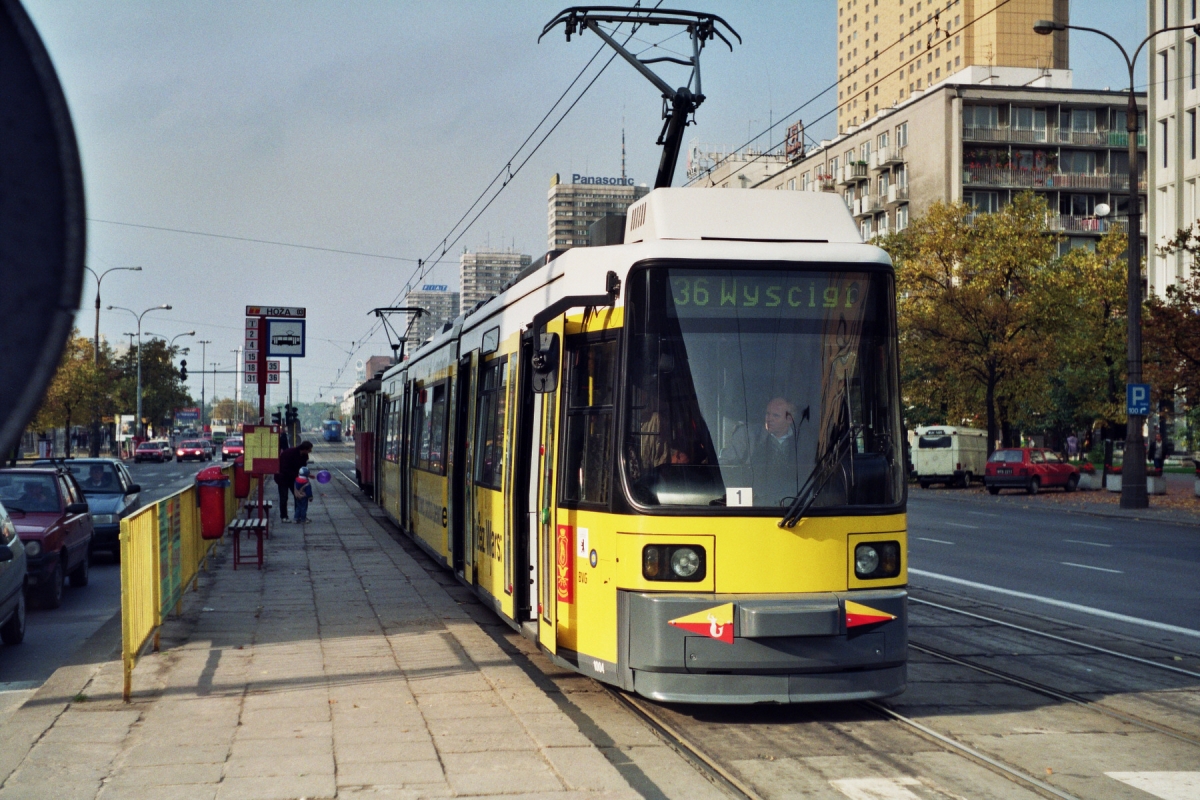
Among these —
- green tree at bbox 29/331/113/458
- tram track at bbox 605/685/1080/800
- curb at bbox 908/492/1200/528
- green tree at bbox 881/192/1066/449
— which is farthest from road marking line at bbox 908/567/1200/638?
green tree at bbox 29/331/113/458

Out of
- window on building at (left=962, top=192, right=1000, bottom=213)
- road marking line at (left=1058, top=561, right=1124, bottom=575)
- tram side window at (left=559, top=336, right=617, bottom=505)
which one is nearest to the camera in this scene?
tram side window at (left=559, top=336, right=617, bottom=505)

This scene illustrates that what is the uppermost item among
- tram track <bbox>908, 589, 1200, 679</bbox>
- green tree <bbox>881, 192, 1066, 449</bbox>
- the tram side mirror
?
green tree <bbox>881, 192, 1066, 449</bbox>

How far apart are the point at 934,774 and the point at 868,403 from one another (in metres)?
2.33

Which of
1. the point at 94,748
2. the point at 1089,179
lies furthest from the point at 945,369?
the point at 1089,179

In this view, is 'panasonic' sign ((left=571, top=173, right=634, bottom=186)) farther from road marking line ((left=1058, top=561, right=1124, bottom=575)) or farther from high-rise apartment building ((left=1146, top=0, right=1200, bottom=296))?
road marking line ((left=1058, top=561, right=1124, bottom=575))

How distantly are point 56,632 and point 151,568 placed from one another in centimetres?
319

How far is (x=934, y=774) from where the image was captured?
644 cm

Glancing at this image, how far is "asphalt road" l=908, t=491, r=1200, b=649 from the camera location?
13273mm

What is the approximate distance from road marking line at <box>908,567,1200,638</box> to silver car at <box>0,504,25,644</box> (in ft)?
33.2

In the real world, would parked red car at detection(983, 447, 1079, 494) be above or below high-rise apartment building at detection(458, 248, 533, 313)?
below

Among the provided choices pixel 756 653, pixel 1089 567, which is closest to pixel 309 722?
pixel 756 653

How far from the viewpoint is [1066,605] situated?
45.1 feet

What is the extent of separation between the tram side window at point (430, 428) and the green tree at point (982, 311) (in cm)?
2818

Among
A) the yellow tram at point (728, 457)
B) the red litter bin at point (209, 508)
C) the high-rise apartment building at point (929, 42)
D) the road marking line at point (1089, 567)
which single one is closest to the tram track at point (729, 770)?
the yellow tram at point (728, 457)
